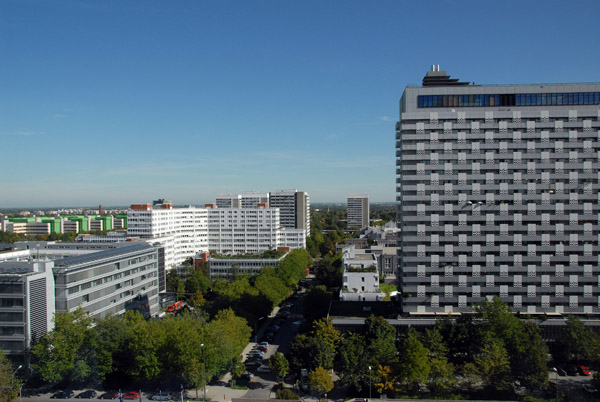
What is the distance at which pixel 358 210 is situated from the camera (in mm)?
194875

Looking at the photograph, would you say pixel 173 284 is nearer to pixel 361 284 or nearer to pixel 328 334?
pixel 361 284

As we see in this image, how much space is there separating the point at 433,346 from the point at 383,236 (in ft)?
230

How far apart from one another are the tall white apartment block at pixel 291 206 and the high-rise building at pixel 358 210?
6359cm

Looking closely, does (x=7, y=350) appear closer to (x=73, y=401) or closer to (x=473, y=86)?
(x=73, y=401)

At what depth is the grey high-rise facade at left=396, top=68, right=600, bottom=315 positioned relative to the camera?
4159 cm

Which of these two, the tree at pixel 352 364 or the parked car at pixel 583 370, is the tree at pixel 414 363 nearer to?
the tree at pixel 352 364

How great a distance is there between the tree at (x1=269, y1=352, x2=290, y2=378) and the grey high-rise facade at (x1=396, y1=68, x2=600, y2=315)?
13774 millimetres

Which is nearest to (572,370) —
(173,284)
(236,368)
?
(236,368)

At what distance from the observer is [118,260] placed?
4772 cm

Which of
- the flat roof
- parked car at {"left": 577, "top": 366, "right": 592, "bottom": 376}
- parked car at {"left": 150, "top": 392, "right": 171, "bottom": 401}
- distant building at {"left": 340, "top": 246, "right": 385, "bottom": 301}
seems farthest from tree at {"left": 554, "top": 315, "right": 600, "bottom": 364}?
the flat roof

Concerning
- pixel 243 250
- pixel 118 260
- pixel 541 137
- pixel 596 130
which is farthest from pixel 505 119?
pixel 243 250

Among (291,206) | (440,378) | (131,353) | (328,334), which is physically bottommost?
(440,378)

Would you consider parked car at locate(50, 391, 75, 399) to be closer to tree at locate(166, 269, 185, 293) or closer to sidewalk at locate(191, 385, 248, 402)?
sidewalk at locate(191, 385, 248, 402)

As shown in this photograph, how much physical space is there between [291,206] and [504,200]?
94.1 m
